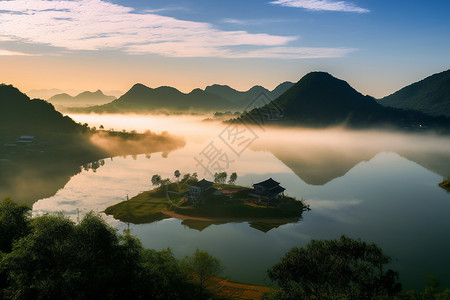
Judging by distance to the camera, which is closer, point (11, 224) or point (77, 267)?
point (77, 267)

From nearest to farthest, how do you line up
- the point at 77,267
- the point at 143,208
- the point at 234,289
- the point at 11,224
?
the point at 77,267 < the point at 11,224 < the point at 234,289 < the point at 143,208

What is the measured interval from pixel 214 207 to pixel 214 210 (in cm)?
153

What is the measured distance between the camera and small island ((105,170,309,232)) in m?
85.2

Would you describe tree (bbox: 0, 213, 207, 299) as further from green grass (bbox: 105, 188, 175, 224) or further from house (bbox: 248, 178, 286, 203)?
house (bbox: 248, 178, 286, 203)

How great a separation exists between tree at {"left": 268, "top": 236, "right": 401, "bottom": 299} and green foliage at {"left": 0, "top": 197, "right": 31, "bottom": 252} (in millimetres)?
37660

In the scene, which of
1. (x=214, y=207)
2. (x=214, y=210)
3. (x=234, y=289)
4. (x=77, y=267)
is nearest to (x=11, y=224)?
(x=77, y=267)

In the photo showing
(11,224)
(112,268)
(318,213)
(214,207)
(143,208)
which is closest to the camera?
(112,268)

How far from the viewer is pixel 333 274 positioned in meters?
36.2

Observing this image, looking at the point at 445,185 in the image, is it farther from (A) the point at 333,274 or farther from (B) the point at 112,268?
(B) the point at 112,268

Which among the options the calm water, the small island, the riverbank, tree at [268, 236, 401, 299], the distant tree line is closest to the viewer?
the distant tree line

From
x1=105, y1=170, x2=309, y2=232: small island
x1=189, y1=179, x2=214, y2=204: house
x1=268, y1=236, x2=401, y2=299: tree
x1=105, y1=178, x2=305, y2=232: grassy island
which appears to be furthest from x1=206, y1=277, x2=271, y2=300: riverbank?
x1=189, y1=179, x2=214, y2=204: house

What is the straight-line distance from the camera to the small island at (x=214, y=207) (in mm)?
85188

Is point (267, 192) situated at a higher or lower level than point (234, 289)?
higher

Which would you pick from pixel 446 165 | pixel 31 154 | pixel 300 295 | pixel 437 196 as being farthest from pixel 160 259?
pixel 446 165
